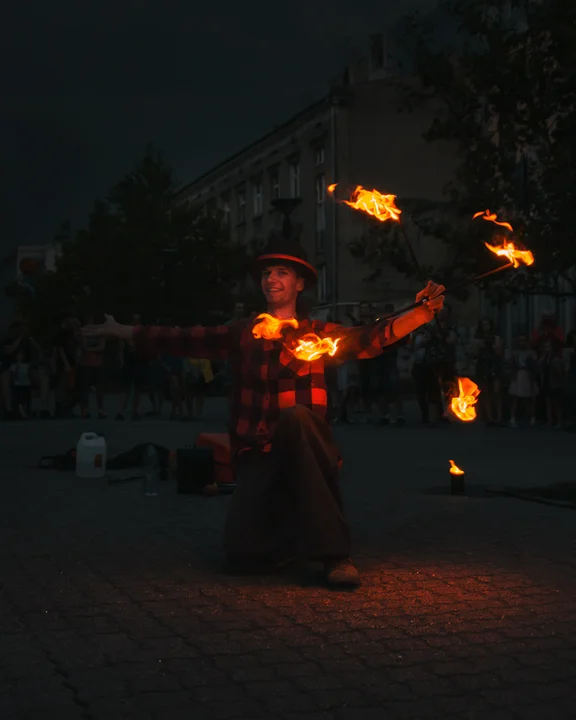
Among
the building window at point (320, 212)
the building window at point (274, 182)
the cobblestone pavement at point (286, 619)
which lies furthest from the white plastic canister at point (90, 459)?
the building window at point (274, 182)

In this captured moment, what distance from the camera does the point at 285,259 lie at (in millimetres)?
7891

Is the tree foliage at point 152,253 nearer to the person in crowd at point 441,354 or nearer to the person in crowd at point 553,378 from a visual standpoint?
the person in crowd at point 553,378

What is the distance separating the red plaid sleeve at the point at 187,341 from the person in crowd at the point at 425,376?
45.6ft

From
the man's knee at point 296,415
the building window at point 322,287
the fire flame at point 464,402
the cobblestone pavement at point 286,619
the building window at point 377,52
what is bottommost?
the cobblestone pavement at point 286,619

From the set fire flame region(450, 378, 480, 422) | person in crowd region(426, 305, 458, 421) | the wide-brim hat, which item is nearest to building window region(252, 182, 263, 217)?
person in crowd region(426, 305, 458, 421)

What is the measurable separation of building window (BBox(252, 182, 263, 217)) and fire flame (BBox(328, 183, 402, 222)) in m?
53.6

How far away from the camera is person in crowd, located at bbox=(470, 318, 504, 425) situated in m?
23.2

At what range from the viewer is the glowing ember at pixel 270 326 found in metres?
7.69

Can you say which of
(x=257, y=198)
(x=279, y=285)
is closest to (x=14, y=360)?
(x=279, y=285)

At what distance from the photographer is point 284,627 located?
623cm

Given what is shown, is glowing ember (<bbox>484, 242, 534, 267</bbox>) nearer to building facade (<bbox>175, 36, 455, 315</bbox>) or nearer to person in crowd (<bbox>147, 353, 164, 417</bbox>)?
person in crowd (<bbox>147, 353, 164, 417</bbox>)

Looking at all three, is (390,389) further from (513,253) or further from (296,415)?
(296,415)

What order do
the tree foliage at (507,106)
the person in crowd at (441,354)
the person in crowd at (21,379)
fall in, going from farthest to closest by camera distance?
the person in crowd at (21,379) → the person in crowd at (441,354) → the tree foliage at (507,106)

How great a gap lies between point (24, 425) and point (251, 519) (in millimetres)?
16841
